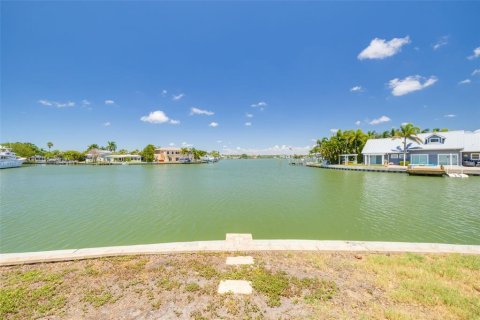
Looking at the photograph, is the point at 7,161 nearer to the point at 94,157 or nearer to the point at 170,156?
the point at 94,157

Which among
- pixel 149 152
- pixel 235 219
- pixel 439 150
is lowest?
pixel 235 219

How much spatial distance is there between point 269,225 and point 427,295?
7.27 metres

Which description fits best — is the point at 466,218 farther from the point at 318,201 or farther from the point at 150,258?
the point at 150,258

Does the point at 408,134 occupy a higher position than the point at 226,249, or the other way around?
the point at 408,134

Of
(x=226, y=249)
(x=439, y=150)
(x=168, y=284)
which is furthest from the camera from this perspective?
(x=439, y=150)

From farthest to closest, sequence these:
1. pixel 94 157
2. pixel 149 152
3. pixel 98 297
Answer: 1. pixel 94 157
2. pixel 149 152
3. pixel 98 297

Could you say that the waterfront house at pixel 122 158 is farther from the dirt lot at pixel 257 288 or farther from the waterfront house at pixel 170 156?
the dirt lot at pixel 257 288

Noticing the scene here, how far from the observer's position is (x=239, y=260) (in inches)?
220

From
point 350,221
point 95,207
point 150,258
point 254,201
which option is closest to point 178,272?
point 150,258

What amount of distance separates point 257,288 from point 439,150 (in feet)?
164

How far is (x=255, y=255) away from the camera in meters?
5.93

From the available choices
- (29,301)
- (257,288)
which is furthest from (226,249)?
(29,301)

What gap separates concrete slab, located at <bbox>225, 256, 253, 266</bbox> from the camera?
17.9 ft

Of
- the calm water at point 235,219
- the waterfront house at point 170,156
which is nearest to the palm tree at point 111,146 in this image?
the waterfront house at point 170,156
